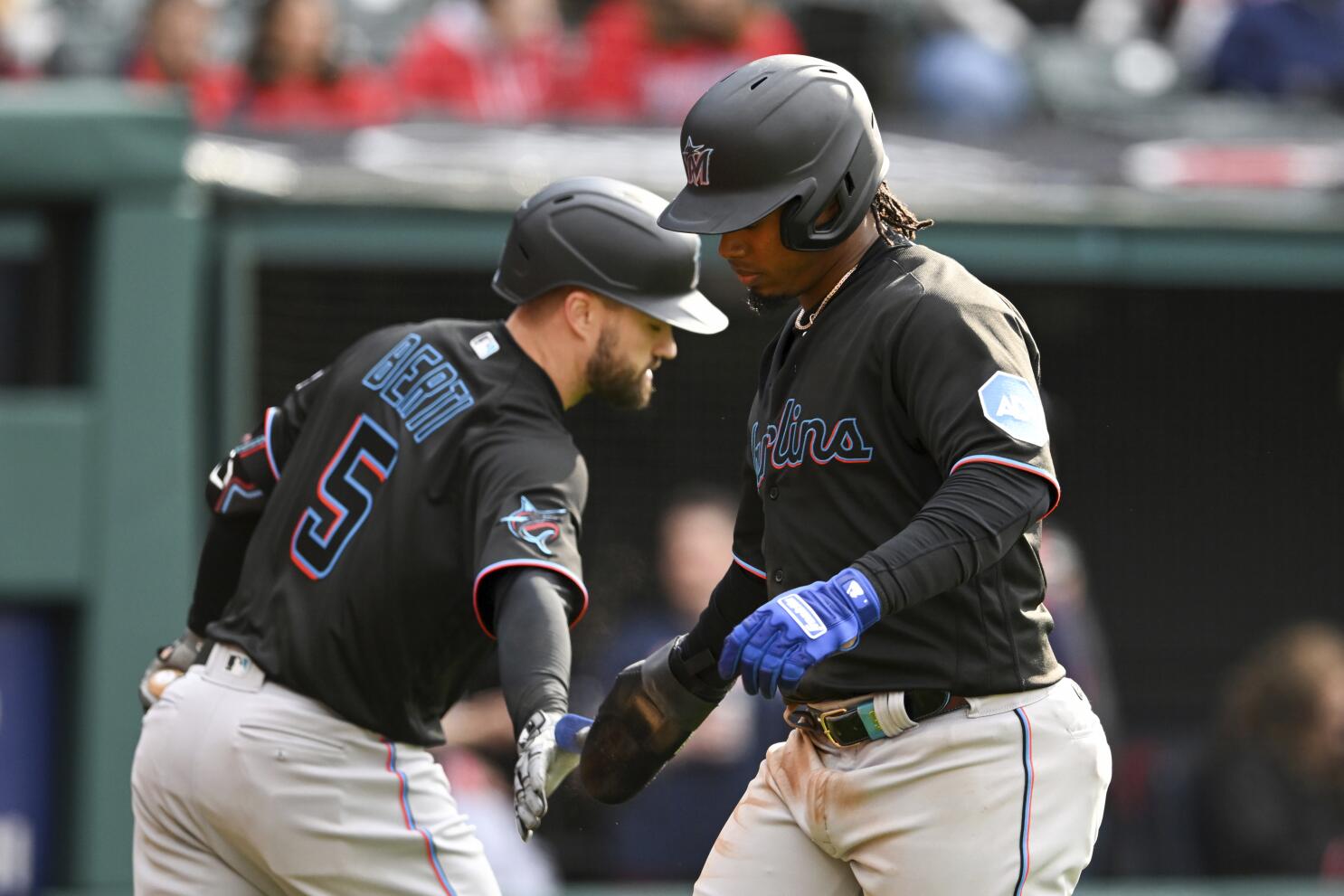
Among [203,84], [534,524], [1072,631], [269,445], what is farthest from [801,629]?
[203,84]

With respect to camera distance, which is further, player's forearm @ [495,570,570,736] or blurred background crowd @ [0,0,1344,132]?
blurred background crowd @ [0,0,1344,132]

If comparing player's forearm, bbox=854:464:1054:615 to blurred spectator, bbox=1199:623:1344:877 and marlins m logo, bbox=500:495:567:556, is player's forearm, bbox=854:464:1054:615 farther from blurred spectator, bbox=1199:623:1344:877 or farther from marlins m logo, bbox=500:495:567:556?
blurred spectator, bbox=1199:623:1344:877

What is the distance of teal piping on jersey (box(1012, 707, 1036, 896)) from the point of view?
2812 millimetres

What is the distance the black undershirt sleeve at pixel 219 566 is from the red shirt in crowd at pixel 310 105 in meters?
3.46

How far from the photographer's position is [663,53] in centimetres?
757

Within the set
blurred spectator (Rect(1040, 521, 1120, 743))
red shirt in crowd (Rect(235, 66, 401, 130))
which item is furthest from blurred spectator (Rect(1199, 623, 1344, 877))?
red shirt in crowd (Rect(235, 66, 401, 130))

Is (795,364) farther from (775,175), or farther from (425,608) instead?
(425,608)

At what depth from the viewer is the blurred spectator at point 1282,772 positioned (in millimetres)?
6898

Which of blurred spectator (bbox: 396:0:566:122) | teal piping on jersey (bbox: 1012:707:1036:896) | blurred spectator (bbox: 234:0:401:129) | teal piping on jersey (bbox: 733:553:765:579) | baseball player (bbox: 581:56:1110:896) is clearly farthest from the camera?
blurred spectator (bbox: 396:0:566:122)

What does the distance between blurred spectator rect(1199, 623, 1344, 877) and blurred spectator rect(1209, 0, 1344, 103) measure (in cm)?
260

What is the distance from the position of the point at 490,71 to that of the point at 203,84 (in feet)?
3.82

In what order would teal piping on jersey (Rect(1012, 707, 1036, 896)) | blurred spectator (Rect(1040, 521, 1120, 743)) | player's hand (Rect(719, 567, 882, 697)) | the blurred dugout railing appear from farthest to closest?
blurred spectator (Rect(1040, 521, 1120, 743))
the blurred dugout railing
teal piping on jersey (Rect(1012, 707, 1036, 896))
player's hand (Rect(719, 567, 882, 697))

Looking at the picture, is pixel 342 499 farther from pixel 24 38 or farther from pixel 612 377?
pixel 24 38

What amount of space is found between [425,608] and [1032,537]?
1.09 m
